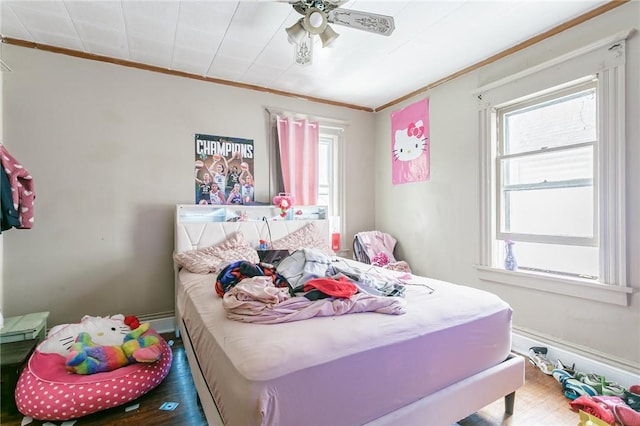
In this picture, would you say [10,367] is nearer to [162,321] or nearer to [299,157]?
[162,321]

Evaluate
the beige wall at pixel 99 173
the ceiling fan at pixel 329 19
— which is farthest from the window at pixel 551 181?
the beige wall at pixel 99 173

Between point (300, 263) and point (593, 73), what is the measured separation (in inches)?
99.1

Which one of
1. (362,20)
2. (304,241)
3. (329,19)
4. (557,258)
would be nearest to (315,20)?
(329,19)

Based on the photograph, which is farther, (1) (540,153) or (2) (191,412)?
(1) (540,153)

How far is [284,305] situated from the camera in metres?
1.50

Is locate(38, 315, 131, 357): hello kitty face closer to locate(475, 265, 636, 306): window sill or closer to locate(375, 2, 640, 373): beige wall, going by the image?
locate(375, 2, 640, 373): beige wall

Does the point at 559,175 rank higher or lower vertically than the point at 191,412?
higher

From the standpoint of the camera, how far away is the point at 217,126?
331 cm

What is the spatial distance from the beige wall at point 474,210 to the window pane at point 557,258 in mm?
225

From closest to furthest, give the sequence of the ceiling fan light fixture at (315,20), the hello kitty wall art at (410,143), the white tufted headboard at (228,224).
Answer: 1. the ceiling fan light fixture at (315,20)
2. the white tufted headboard at (228,224)
3. the hello kitty wall art at (410,143)

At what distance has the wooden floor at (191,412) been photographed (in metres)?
1.73

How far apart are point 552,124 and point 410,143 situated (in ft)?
4.88

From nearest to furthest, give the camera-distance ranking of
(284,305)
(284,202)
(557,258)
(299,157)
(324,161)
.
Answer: (284,305)
(557,258)
(284,202)
(299,157)
(324,161)

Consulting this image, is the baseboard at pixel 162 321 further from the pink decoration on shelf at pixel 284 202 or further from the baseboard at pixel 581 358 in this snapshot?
the baseboard at pixel 581 358
